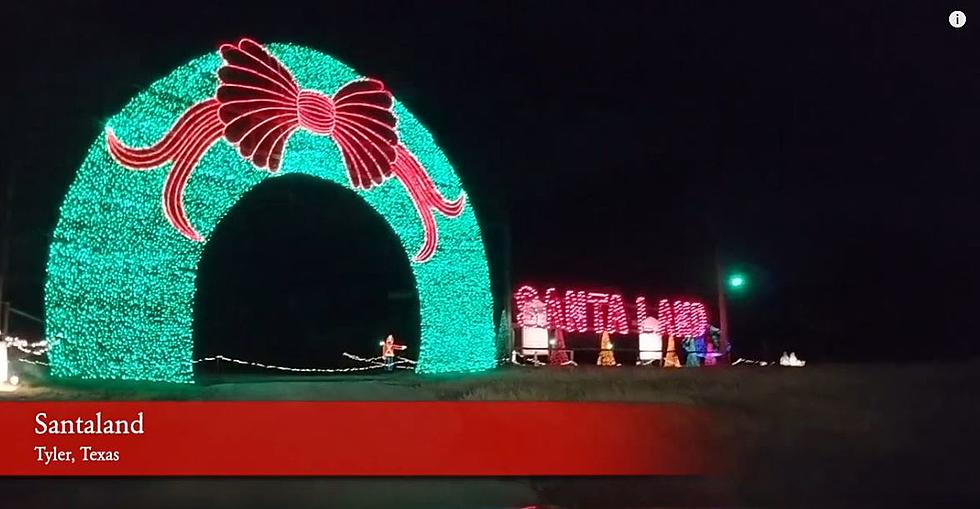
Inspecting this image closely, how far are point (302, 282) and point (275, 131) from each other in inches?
773

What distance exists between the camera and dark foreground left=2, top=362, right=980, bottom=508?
736cm

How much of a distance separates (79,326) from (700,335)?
1497 centimetres

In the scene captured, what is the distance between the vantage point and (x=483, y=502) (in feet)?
24.0

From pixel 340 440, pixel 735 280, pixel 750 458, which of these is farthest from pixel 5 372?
pixel 735 280

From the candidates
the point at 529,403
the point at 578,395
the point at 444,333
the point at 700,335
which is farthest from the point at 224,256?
the point at 529,403

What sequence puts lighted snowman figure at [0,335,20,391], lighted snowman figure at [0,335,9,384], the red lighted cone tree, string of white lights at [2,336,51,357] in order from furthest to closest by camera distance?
the red lighted cone tree, string of white lights at [2,336,51,357], lighted snowman figure at [0,335,9,384], lighted snowman figure at [0,335,20,391]

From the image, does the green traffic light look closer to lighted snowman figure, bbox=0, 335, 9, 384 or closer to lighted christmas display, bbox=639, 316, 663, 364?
lighted christmas display, bbox=639, 316, 663, 364

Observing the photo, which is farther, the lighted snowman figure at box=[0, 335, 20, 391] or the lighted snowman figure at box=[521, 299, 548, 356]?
the lighted snowman figure at box=[521, 299, 548, 356]

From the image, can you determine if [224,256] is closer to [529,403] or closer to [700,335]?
[700,335]

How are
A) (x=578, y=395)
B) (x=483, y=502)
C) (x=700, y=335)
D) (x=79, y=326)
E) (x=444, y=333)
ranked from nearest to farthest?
(x=483, y=502) < (x=578, y=395) < (x=79, y=326) < (x=444, y=333) < (x=700, y=335)

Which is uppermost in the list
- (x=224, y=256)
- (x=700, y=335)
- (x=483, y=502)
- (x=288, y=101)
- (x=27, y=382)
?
(x=224, y=256)

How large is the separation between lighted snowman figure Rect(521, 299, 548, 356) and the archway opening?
7524 mm

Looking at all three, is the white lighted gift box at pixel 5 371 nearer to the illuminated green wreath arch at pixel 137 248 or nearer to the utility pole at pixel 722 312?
the illuminated green wreath arch at pixel 137 248

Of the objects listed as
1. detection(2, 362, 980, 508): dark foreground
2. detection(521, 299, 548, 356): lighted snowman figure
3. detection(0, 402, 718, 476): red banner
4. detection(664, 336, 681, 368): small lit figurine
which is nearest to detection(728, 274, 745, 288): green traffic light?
detection(664, 336, 681, 368): small lit figurine
